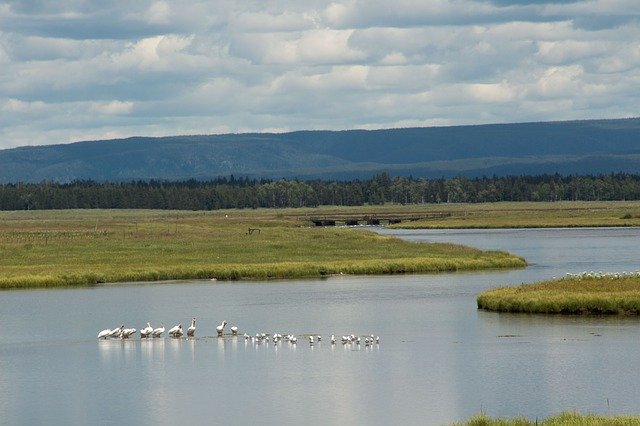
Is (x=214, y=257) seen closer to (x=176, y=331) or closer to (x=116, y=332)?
(x=176, y=331)

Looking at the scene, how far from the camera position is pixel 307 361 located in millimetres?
43875

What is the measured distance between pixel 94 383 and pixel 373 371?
8.77 m

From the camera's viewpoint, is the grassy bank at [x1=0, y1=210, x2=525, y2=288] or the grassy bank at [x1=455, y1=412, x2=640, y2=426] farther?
the grassy bank at [x1=0, y1=210, x2=525, y2=288]

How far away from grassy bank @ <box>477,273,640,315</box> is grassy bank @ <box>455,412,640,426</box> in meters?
22.6

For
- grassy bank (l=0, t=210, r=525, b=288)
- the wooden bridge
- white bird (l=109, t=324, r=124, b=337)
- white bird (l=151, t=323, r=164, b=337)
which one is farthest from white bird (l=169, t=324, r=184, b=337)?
the wooden bridge

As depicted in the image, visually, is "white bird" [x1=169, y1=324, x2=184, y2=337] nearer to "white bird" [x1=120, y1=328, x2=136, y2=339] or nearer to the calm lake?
the calm lake

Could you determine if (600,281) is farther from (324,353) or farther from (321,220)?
(321,220)

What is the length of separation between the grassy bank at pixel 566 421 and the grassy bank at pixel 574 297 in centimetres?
2262

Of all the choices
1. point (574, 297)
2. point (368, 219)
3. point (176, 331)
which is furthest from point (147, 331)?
point (368, 219)

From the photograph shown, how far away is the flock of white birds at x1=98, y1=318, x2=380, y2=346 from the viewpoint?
47.9 meters

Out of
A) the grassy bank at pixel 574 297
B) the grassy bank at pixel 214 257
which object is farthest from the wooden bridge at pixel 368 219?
the grassy bank at pixel 574 297

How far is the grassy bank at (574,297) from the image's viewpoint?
52375 millimetres

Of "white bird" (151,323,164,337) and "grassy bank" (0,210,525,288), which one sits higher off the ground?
"grassy bank" (0,210,525,288)

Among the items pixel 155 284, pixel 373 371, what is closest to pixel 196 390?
pixel 373 371
